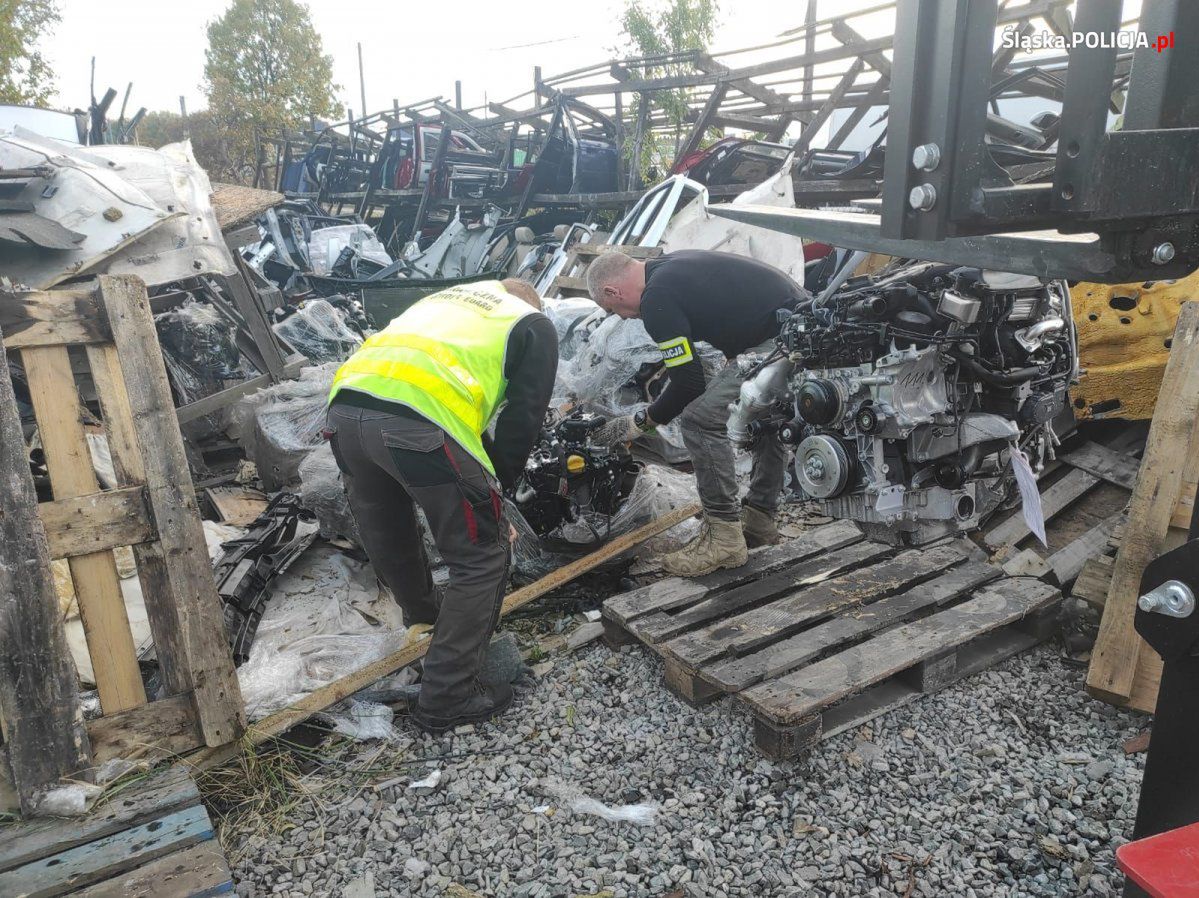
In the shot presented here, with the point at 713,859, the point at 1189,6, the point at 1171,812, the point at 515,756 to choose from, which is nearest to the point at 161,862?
the point at 515,756

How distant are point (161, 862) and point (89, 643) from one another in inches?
27.3

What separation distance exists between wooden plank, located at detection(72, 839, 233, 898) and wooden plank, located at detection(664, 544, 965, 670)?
1541 millimetres

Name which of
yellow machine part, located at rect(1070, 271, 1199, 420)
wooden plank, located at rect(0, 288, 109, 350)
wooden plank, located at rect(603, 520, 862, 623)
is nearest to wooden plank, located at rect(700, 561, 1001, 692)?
wooden plank, located at rect(603, 520, 862, 623)

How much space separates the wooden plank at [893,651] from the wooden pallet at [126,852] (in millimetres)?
1587

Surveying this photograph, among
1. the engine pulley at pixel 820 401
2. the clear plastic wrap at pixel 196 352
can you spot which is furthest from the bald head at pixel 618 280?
the clear plastic wrap at pixel 196 352

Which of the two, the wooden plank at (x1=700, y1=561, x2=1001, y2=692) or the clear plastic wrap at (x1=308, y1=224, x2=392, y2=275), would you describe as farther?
the clear plastic wrap at (x1=308, y1=224, x2=392, y2=275)

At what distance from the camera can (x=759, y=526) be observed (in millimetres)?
3885

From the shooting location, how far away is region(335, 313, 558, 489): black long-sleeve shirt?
2.83m

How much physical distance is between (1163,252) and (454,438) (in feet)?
6.78

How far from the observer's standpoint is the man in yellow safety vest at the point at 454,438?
2625 millimetres

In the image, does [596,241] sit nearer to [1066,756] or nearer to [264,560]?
[264,560]

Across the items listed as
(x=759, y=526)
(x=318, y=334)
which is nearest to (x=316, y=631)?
(x=759, y=526)

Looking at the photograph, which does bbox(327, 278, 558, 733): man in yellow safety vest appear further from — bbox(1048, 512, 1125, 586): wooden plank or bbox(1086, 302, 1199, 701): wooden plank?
bbox(1048, 512, 1125, 586): wooden plank

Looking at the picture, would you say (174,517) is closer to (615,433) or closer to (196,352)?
(615,433)
